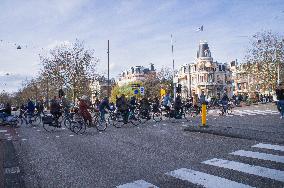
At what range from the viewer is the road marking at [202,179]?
5.63 meters

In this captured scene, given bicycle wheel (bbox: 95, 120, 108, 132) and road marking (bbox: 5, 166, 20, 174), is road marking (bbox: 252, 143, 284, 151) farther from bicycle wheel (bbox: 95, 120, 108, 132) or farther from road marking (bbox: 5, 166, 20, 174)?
bicycle wheel (bbox: 95, 120, 108, 132)

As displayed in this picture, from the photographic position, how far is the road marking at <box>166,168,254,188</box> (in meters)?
5.63

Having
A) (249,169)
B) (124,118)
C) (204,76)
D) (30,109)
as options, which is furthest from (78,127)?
(204,76)

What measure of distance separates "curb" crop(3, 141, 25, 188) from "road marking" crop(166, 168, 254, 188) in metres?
3.01

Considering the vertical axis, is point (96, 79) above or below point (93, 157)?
above

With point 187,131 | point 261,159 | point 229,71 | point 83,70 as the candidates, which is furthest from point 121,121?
point 229,71

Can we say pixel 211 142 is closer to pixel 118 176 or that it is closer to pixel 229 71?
pixel 118 176

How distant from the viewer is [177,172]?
661cm

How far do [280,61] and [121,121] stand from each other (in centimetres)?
3644

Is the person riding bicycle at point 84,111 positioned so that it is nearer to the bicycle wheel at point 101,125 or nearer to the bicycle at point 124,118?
the bicycle wheel at point 101,125

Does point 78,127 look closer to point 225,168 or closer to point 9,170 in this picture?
point 9,170

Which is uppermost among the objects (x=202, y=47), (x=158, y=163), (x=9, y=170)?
(x=202, y=47)

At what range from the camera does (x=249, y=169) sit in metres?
6.62

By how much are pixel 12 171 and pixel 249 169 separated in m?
5.19
